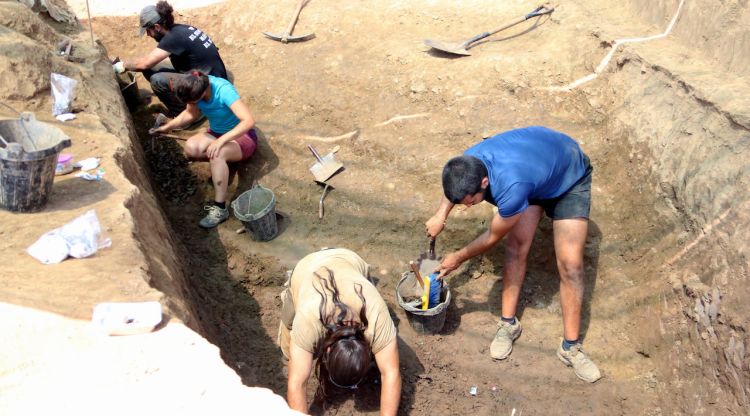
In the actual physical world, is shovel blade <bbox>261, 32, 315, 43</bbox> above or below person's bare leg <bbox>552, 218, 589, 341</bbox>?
below

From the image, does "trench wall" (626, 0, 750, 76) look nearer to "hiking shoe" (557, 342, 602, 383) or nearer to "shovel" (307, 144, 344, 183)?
"hiking shoe" (557, 342, 602, 383)

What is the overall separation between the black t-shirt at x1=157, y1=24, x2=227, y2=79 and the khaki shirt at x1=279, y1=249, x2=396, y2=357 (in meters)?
3.02

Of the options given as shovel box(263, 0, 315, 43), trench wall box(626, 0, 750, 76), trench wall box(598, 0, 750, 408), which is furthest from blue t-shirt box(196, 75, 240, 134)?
trench wall box(626, 0, 750, 76)

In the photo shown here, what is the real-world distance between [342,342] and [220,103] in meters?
2.82

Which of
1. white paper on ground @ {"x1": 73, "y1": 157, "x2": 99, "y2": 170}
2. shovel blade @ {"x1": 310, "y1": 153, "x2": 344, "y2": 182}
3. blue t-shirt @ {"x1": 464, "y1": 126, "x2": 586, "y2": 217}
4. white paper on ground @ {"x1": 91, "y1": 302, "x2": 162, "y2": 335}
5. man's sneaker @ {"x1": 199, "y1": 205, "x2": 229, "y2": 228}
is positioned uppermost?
blue t-shirt @ {"x1": 464, "y1": 126, "x2": 586, "y2": 217}

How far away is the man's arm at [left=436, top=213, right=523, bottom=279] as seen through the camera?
11.1 ft

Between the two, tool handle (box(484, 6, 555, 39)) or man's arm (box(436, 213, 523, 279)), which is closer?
man's arm (box(436, 213, 523, 279))

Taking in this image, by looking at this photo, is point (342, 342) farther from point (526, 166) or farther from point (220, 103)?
point (220, 103)

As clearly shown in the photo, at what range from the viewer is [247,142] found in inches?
206

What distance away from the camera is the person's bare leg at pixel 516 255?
391cm

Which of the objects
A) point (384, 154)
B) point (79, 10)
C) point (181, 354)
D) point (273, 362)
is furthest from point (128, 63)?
point (181, 354)

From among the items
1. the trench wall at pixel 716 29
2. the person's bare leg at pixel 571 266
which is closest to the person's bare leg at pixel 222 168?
the person's bare leg at pixel 571 266

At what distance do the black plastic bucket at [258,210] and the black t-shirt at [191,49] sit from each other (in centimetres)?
143

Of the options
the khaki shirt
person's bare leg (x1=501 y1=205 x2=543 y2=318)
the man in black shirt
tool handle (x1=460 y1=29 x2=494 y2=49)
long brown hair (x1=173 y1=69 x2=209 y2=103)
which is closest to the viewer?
the khaki shirt
